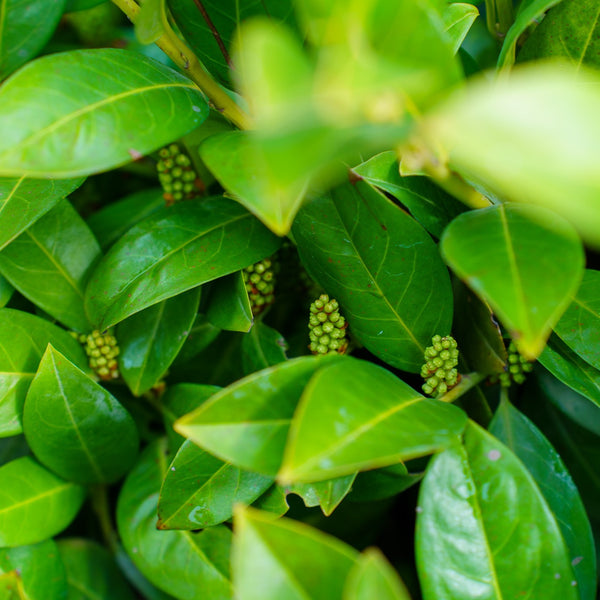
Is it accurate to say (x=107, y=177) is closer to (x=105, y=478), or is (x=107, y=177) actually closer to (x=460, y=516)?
(x=105, y=478)

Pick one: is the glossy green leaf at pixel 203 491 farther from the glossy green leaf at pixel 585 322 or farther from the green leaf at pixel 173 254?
the glossy green leaf at pixel 585 322

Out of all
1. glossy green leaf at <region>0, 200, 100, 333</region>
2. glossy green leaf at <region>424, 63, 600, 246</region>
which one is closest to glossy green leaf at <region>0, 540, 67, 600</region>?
glossy green leaf at <region>0, 200, 100, 333</region>

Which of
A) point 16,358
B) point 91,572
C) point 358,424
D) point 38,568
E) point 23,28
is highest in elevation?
point 23,28

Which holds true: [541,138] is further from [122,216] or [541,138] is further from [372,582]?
[122,216]

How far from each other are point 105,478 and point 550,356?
1.96ft

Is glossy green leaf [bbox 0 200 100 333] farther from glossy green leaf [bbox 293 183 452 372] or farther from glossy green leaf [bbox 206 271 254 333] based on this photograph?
glossy green leaf [bbox 293 183 452 372]

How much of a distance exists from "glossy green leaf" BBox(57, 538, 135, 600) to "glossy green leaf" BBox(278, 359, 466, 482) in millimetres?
558

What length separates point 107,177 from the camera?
47.8 inches

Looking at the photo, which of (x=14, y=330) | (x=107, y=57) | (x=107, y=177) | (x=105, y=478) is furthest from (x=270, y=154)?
(x=107, y=177)

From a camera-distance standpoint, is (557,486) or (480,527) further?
(557,486)

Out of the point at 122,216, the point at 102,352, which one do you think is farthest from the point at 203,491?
the point at 122,216

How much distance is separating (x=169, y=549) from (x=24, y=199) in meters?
0.45

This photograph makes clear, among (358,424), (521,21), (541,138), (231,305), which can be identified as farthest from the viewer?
(231,305)

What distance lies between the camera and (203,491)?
28.7 inches
